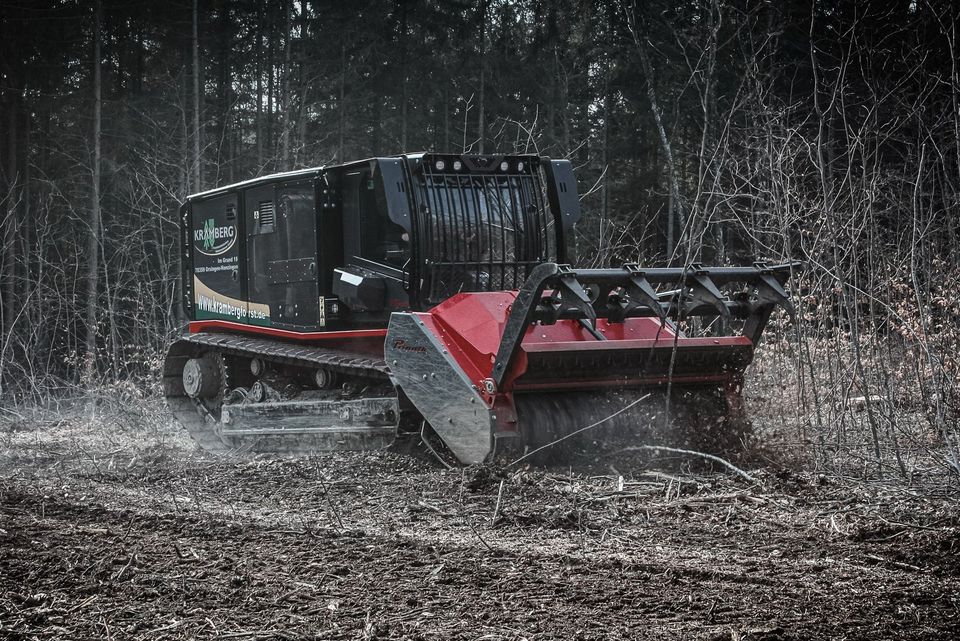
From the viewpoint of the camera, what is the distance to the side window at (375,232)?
8766 mm

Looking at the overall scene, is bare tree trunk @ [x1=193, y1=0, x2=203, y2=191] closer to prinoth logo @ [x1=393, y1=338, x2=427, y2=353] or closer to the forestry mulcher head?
prinoth logo @ [x1=393, y1=338, x2=427, y2=353]

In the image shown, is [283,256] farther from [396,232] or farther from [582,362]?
[582,362]

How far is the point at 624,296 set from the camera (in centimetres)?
784

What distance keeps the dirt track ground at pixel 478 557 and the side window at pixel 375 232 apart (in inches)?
70.3

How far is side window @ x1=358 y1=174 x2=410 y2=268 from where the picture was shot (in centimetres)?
877

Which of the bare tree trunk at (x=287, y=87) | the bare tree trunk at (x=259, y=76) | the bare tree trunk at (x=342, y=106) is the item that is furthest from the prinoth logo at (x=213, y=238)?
the bare tree trunk at (x=259, y=76)

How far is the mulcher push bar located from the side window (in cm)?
174

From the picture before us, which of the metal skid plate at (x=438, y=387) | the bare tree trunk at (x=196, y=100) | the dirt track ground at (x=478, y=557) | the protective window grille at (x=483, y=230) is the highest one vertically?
the bare tree trunk at (x=196, y=100)

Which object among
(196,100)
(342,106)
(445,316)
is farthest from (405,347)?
(342,106)

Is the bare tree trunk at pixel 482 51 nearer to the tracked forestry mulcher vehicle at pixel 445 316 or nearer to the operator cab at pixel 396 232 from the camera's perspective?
the tracked forestry mulcher vehicle at pixel 445 316

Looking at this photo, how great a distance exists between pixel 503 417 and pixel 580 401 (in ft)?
2.19

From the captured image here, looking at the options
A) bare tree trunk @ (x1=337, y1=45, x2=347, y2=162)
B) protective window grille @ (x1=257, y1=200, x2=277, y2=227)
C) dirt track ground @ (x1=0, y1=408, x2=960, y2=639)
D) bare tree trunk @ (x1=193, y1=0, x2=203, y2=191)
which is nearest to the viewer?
dirt track ground @ (x1=0, y1=408, x2=960, y2=639)

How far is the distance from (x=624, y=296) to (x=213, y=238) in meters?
4.66

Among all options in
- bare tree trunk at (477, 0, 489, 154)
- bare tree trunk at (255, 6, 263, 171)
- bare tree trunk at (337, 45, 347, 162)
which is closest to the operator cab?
bare tree trunk at (337, 45, 347, 162)
